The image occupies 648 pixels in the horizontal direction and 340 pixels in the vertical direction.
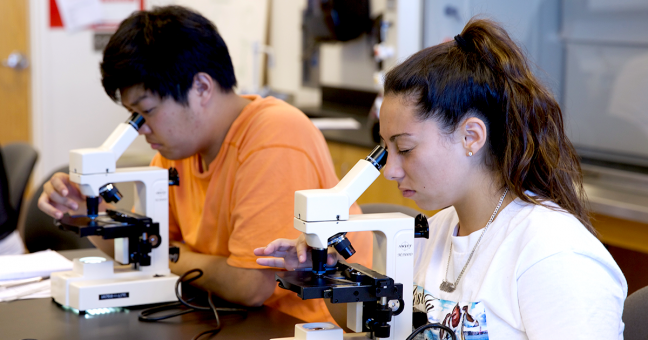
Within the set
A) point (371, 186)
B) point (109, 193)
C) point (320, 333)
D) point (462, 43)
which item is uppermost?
point (462, 43)

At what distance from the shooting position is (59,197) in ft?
5.61

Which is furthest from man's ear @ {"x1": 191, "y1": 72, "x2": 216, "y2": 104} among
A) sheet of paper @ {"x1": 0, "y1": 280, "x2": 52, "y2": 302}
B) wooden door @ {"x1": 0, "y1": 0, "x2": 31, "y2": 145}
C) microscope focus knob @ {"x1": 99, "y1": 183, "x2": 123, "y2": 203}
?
wooden door @ {"x1": 0, "y1": 0, "x2": 31, "y2": 145}

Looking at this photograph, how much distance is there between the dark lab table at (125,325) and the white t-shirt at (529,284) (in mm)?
311

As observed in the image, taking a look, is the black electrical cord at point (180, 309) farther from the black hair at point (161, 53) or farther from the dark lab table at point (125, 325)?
the black hair at point (161, 53)

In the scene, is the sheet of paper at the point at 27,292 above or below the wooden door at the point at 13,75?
below

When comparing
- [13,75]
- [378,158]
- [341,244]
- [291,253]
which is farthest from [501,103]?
[13,75]

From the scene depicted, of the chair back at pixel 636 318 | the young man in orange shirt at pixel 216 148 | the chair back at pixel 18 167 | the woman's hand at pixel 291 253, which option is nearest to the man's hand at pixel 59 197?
the young man in orange shirt at pixel 216 148

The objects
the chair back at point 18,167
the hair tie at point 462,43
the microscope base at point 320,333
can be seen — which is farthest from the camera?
the chair back at point 18,167

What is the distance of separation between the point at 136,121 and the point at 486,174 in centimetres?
85

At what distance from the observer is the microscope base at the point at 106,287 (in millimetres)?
1406

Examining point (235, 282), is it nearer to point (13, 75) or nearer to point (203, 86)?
point (203, 86)

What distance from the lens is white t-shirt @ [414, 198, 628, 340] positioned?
3.18 feet

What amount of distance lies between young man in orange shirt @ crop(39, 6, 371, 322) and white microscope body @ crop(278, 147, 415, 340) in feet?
1.20

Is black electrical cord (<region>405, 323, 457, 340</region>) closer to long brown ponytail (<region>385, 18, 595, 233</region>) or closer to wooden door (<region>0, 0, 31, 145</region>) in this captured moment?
long brown ponytail (<region>385, 18, 595, 233</region>)
